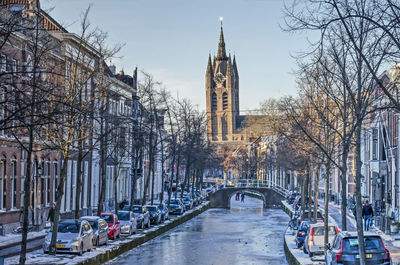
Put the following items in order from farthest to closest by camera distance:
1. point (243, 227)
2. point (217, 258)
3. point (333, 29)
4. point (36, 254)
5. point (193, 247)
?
point (243, 227) < point (193, 247) < point (217, 258) < point (36, 254) < point (333, 29)

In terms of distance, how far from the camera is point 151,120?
4994 cm

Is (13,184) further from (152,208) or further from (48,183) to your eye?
(152,208)

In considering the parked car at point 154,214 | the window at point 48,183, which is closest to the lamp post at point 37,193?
the window at point 48,183

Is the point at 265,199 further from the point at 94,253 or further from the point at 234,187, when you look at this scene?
the point at 94,253

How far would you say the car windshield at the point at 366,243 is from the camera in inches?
802

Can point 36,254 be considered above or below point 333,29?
below

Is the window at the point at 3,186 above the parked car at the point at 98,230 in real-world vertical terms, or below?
above

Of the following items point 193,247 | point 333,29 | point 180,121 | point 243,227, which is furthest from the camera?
point 180,121

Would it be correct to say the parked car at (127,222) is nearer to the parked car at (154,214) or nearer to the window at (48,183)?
the window at (48,183)

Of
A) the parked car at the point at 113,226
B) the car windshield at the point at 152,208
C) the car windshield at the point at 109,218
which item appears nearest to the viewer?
the parked car at the point at 113,226

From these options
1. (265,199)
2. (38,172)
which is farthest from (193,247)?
(265,199)

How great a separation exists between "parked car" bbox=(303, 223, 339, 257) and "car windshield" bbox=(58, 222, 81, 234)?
9655 mm

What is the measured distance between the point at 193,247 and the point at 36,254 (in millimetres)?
12571

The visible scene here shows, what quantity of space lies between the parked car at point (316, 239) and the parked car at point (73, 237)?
928 centimetres
